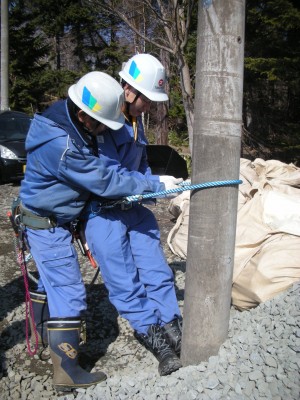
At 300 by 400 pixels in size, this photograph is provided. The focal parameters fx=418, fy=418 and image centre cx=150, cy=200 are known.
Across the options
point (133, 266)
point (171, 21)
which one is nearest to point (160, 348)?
point (133, 266)

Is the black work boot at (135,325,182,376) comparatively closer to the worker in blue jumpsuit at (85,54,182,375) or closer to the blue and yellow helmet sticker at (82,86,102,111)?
the worker in blue jumpsuit at (85,54,182,375)

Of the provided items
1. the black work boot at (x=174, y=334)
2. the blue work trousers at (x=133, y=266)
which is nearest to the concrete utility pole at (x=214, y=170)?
the black work boot at (x=174, y=334)

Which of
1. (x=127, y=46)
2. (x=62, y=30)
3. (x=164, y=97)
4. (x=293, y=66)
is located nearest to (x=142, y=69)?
(x=164, y=97)

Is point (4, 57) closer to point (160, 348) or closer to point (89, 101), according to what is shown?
point (89, 101)

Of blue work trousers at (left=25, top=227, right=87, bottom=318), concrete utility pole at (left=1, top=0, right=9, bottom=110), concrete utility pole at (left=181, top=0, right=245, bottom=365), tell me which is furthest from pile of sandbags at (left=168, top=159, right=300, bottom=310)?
concrete utility pole at (left=1, top=0, right=9, bottom=110)

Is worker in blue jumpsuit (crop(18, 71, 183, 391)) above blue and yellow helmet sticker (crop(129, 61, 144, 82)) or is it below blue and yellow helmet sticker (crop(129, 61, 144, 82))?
below

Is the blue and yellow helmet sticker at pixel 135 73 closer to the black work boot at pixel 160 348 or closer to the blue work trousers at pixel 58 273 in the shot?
the blue work trousers at pixel 58 273

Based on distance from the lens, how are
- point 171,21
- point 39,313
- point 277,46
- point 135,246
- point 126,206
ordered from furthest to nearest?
1. point 277,46
2. point 171,21
3. point 39,313
4. point 135,246
5. point 126,206

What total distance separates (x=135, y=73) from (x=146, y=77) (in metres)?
0.09

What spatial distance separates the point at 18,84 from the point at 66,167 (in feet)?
77.0

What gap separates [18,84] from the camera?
24.0 m

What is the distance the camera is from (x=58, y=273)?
8.91ft

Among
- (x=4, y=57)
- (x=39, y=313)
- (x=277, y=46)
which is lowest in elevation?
(x=39, y=313)

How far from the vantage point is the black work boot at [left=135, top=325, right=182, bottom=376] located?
2.71m
